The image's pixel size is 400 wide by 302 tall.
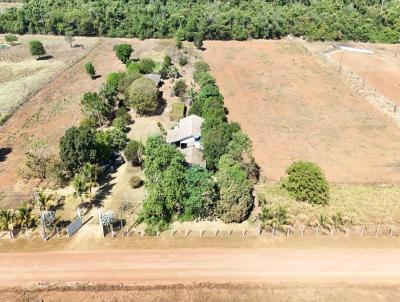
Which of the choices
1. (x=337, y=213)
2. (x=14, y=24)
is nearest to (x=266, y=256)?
(x=337, y=213)

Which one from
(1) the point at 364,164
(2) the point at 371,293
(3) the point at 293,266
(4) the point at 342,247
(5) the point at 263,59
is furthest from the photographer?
(5) the point at 263,59

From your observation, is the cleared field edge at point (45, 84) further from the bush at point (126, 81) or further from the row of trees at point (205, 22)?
the bush at point (126, 81)

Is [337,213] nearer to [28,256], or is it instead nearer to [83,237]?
[83,237]

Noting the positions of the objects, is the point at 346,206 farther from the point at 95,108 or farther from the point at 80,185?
the point at 95,108

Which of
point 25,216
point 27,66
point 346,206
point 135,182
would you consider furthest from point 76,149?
point 27,66

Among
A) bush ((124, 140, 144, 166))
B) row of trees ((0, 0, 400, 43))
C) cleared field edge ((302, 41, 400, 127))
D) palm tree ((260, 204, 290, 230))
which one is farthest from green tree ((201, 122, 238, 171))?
row of trees ((0, 0, 400, 43))

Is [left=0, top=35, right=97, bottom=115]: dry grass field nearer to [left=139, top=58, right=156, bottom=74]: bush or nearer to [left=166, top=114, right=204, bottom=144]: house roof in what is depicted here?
[left=139, top=58, right=156, bottom=74]: bush
